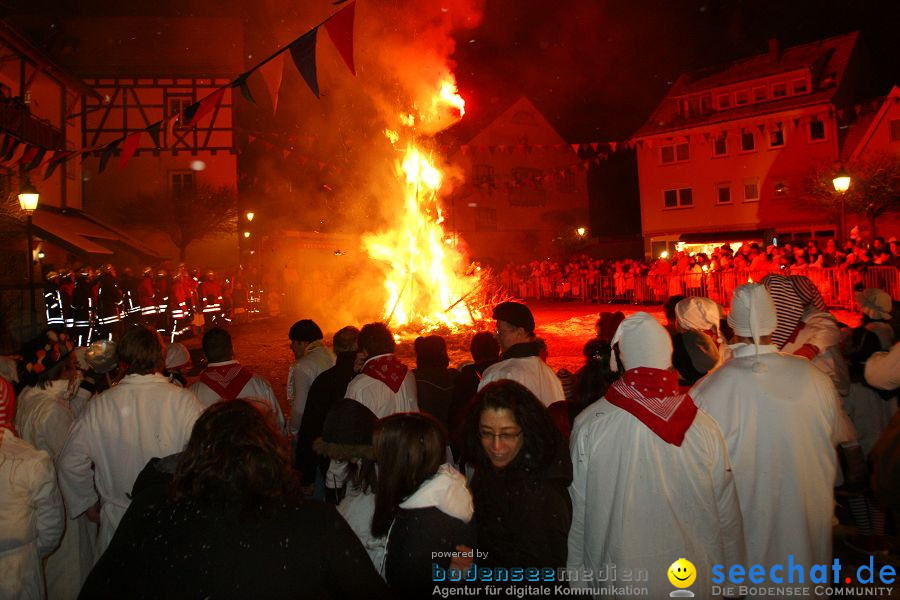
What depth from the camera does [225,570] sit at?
5.88 feet

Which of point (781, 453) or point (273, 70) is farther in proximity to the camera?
point (273, 70)

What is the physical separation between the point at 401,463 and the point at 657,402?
114cm

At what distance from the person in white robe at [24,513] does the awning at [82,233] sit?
17952 mm

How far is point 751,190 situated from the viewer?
31.4m

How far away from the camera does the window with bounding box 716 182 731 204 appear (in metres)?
32.2

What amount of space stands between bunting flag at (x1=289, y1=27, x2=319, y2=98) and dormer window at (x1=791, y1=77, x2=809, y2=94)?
96.1 feet

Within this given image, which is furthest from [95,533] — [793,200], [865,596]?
[793,200]

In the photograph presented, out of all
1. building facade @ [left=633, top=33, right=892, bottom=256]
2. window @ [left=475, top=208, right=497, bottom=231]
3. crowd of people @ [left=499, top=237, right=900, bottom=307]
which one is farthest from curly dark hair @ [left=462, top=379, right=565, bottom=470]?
window @ [left=475, top=208, right=497, bottom=231]

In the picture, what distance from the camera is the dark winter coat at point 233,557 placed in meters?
1.79

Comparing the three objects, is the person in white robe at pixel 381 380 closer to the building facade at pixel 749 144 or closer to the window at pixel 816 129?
the building facade at pixel 749 144

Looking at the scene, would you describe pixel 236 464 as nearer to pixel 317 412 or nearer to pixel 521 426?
pixel 521 426

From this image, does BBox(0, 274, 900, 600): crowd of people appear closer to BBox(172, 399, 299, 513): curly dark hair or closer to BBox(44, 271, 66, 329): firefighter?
BBox(172, 399, 299, 513): curly dark hair

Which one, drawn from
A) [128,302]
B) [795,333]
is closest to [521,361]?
[795,333]

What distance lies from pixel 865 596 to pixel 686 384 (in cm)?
167
